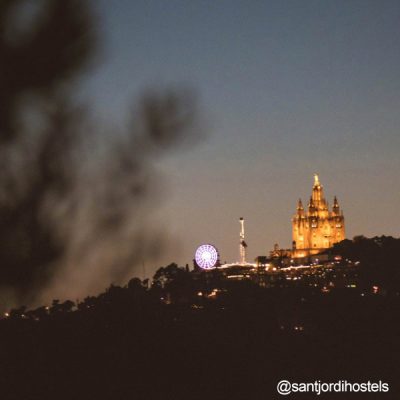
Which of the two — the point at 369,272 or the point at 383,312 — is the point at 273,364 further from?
the point at 369,272

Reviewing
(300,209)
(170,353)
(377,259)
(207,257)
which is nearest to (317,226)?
(300,209)

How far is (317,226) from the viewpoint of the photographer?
166 meters

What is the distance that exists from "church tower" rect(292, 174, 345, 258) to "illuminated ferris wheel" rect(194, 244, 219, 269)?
102 m

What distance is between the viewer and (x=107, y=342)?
15.2 meters

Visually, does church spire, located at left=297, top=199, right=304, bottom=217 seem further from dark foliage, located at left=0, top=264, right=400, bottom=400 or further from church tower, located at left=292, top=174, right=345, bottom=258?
dark foliage, located at left=0, top=264, right=400, bottom=400

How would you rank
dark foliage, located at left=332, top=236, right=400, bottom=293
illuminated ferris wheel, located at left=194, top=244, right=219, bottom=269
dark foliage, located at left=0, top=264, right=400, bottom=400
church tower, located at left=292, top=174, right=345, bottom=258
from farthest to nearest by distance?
church tower, located at left=292, top=174, right=345, bottom=258
illuminated ferris wheel, located at left=194, top=244, right=219, bottom=269
dark foliage, located at left=332, top=236, right=400, bottom=293
dark foliage, located at left=0, top=264, right=400, bottom=400

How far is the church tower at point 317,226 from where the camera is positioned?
540 ft

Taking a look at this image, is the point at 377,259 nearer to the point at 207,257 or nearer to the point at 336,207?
the point at 207,257

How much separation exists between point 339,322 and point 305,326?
1.98m

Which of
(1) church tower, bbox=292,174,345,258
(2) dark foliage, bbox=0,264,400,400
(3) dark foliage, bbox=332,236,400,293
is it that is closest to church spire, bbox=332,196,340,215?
(1) church tower, bbox=292,174,345,258

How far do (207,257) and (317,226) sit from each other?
4261 inches

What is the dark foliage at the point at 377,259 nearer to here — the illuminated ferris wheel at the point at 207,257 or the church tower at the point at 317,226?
the illuminated ferris wheel at the point at 207,257

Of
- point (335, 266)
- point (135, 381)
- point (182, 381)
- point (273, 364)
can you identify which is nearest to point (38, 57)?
point (135, 381)

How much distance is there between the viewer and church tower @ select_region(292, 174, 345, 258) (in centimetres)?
16450
